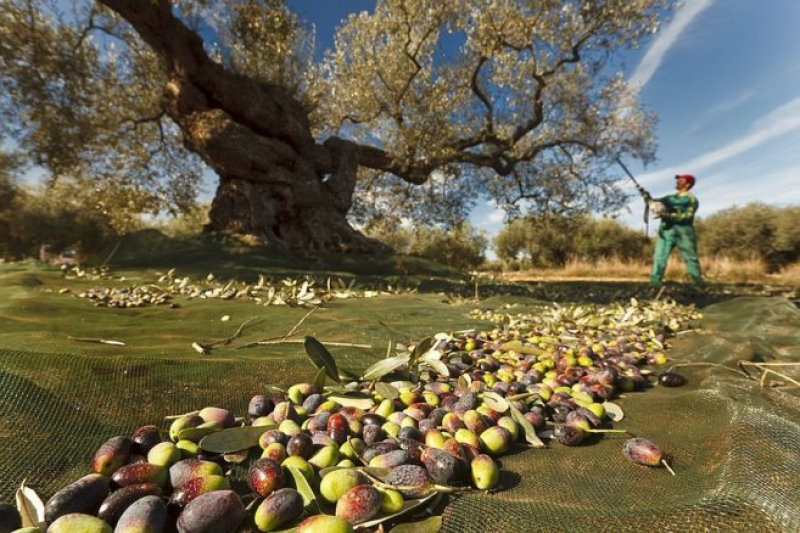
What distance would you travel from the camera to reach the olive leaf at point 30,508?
799 mm

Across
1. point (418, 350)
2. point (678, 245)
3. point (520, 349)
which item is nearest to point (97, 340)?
point (418, 350)

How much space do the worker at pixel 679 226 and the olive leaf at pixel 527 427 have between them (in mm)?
10652

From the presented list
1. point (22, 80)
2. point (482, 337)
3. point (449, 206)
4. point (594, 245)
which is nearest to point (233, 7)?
point (22, 80)

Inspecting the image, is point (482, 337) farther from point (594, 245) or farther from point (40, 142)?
point (594, 245)

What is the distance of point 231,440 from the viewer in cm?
114

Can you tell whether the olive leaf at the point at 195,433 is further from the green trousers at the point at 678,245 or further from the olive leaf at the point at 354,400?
the green trousers at the point at 678,245

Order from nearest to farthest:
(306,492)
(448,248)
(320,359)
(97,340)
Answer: (306,492), (320,359), (97,340), (448,248)

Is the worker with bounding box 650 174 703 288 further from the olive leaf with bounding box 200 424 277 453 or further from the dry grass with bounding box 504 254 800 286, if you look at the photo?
the olive leaf with bounding box 200 424 277 453

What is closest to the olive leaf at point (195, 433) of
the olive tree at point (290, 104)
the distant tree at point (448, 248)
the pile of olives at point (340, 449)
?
the pile of olives at point (340, 449)

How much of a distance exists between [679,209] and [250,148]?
35.9ft

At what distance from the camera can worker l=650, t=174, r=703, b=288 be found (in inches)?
405

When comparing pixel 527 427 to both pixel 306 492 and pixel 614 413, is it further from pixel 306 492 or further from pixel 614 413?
pixel 306 492

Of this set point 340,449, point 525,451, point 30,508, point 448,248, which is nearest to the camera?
point 30,508

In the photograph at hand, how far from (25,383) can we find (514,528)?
4.82 feet
